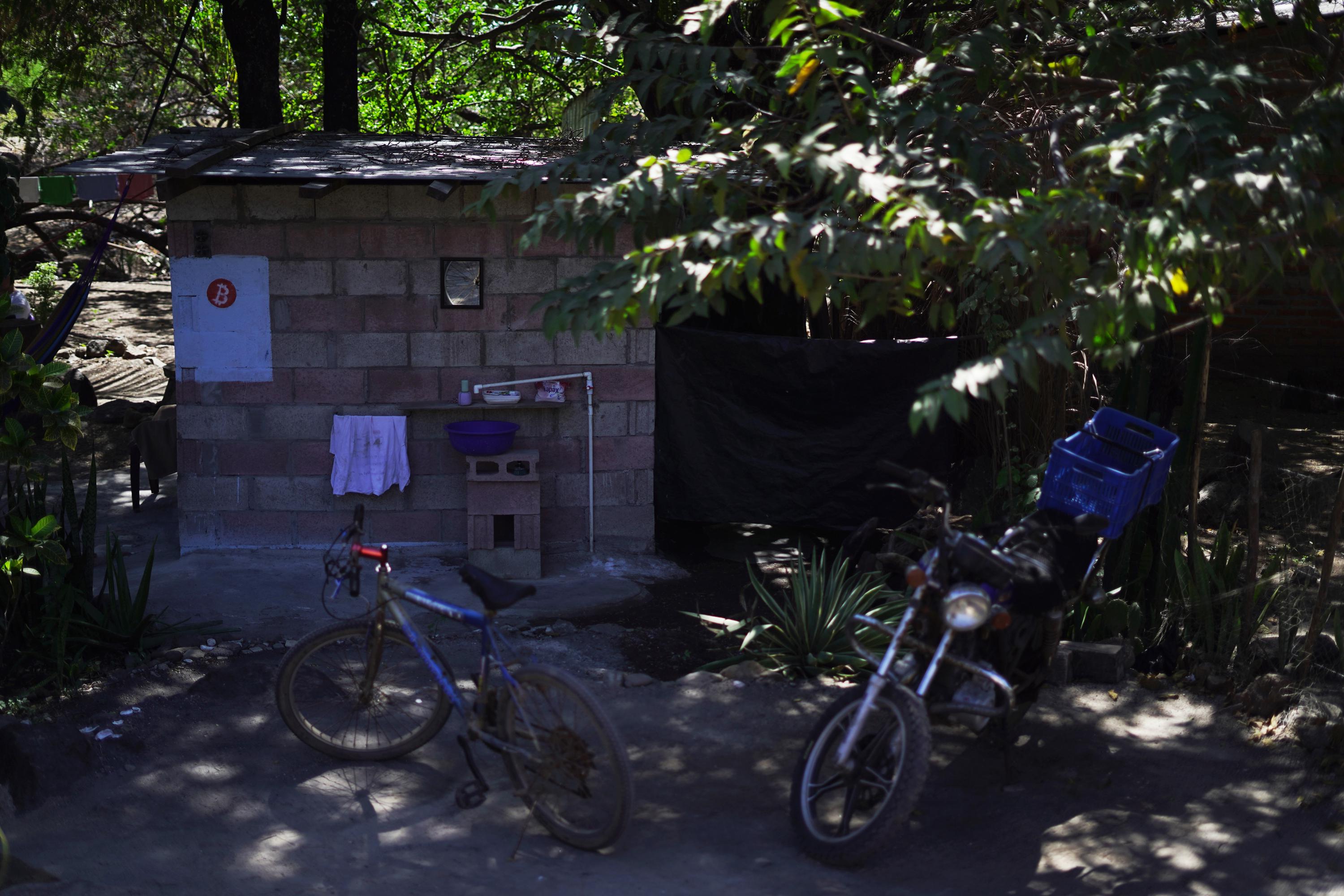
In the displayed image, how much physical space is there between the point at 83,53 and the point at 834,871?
39.7 feet

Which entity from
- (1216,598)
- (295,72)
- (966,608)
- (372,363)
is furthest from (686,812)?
(295,72)

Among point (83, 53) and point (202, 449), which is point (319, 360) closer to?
point (202, 449)

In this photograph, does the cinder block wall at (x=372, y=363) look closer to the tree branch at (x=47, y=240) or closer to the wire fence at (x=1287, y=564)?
the wire fence at (x=1287, y=564)

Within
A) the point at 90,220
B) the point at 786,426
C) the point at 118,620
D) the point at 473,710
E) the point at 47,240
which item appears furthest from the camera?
the point at 47,240

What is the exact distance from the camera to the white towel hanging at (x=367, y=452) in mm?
7348

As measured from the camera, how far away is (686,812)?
4.29 metres

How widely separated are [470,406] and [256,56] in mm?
5626

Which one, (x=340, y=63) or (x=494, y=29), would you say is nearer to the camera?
(x=340, y=63)

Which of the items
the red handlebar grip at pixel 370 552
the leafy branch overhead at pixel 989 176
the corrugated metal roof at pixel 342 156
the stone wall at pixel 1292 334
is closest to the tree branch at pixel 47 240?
the corrugated metal roof at pixel 342 156

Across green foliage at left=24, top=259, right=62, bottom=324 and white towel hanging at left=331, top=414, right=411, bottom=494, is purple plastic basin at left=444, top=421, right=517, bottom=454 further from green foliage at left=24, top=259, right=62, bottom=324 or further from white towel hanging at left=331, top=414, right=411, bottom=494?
green foliage at left=24, top=259, right=62, bottom=324

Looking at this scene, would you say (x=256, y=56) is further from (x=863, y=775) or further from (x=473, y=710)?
(x=863, y=775)

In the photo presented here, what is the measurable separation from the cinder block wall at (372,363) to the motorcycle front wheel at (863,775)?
4.02 metres

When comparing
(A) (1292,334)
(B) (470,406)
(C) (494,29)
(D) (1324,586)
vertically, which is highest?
(C) (494,29)

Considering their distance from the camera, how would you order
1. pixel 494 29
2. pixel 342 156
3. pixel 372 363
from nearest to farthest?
pixel 372 363 → pixel 342 156 → pixel 494 29
